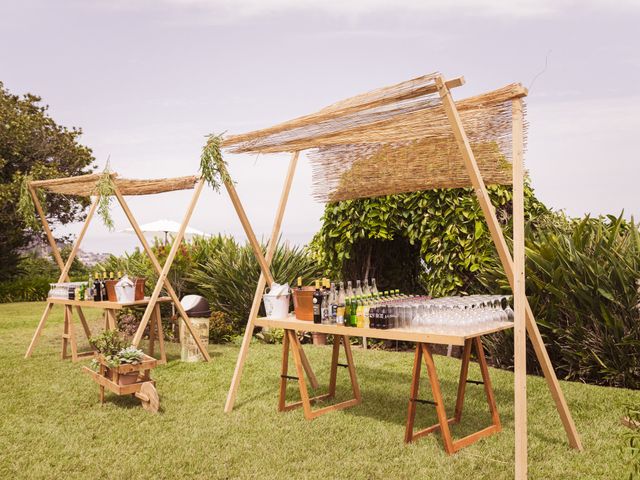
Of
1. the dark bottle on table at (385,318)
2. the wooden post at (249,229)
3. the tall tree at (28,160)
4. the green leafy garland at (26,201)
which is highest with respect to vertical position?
the tall tree at (28,160)

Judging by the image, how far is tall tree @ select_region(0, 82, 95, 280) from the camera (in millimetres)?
18266

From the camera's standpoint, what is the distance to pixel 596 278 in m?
6.02

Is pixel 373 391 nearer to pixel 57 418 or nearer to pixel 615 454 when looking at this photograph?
pixel 615 454

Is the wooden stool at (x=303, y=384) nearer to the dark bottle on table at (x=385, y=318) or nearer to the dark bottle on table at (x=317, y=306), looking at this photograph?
the dark bottle on table at (x=317, y=306)

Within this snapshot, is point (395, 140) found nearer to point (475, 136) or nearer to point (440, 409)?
point (475, 136)

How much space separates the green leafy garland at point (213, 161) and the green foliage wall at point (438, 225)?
3.37m

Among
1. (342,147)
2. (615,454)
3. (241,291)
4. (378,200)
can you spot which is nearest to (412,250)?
(378,200)

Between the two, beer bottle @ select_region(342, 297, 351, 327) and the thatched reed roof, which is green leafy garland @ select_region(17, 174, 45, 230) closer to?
the thatched reed roof

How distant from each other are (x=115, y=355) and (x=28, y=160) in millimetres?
15958

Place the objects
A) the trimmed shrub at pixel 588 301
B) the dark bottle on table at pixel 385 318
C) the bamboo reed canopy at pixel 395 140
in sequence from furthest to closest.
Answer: the trimmed shrub at pixel 588 301 → the dark bottle on table at pixel 385 318 → the bamboo reed canopy at pixel 395 140

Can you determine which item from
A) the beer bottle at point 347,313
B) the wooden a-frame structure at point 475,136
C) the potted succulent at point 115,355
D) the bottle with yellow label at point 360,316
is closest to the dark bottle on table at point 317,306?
the beer bottle at point 347,313

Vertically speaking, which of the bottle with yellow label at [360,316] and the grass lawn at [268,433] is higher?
the bottle with yellow label at [360,316]

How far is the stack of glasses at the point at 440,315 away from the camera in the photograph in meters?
4.04

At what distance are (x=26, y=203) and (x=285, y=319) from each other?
4731mm
